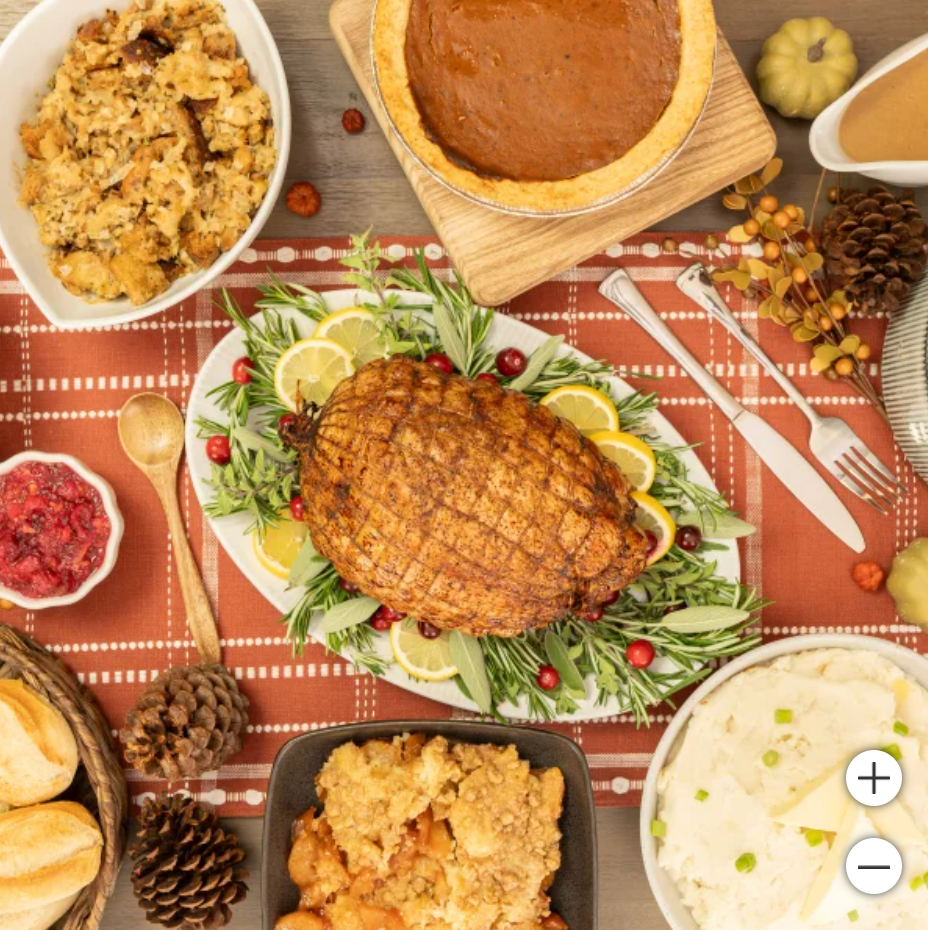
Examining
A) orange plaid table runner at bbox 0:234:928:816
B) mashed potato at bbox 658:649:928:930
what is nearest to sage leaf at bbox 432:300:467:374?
orange plaid table runner at bbox 0:234:928:816

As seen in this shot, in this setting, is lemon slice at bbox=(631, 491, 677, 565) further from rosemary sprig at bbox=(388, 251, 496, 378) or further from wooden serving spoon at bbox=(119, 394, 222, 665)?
wooden serving spoon at bbox=(119, 394, 222, 665)

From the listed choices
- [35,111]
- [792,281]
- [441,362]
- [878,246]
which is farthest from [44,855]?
[878,246]

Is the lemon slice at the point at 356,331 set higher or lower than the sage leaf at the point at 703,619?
higher

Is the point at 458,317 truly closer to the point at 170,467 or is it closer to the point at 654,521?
the point at 654,521

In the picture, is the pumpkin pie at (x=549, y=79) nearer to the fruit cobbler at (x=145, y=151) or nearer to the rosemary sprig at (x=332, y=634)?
the fruit cobbler at (x=145, y=151)

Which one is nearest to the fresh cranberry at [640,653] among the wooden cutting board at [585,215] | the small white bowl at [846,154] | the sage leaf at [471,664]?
the sage leaf at [471,664]

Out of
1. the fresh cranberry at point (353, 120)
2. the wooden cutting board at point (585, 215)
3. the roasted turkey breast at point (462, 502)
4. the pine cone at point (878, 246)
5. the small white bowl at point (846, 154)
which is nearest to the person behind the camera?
the roasted turkey breast at point (462, 502)

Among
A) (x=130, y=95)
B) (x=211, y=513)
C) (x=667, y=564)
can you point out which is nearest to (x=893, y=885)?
(x=667, y=564)

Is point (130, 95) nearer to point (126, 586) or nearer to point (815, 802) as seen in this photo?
point (126, 586)
